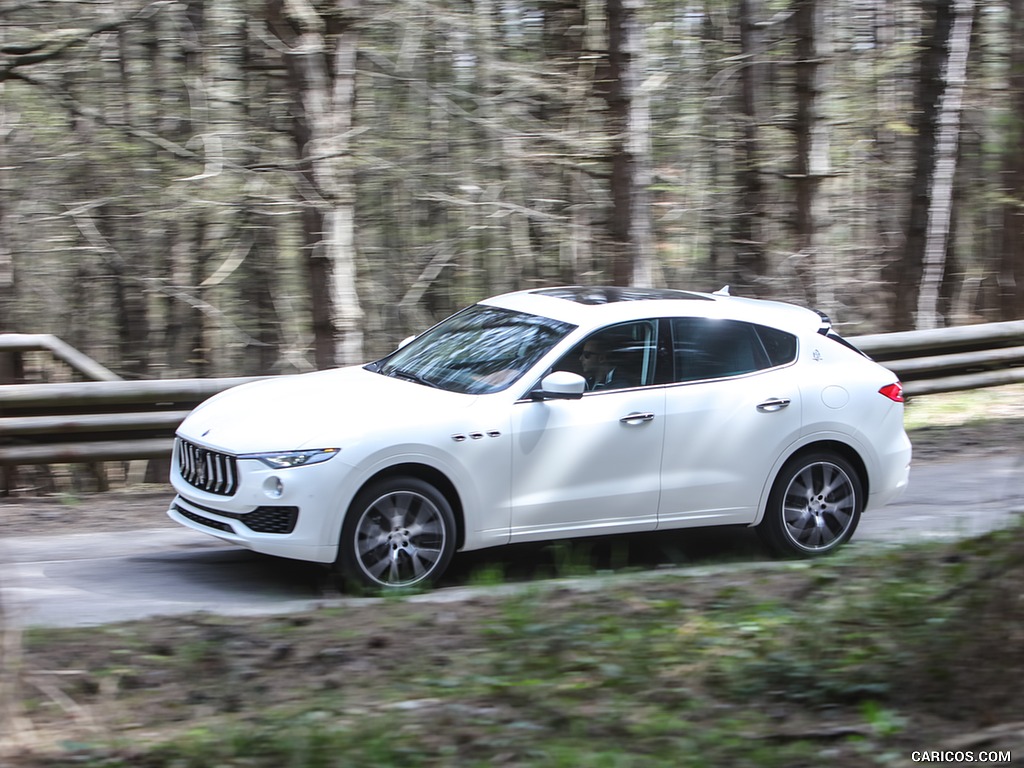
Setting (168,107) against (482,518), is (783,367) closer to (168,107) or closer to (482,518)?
(482,518)

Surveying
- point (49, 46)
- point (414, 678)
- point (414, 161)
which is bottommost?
point (414, 678)

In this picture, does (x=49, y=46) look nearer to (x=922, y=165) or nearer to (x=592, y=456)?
(x=592, y=456)

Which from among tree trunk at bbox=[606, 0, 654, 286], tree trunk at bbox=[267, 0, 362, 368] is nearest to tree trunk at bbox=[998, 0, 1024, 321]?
tree trunk at bbox=[606, 0, 654, 286]

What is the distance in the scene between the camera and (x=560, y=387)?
22.5ft

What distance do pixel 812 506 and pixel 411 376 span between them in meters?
2.73

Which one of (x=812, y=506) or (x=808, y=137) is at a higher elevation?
(x=808, y=137)

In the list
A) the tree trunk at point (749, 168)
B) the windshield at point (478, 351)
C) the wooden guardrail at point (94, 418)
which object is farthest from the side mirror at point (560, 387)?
the tree trunk at point (749, 168)

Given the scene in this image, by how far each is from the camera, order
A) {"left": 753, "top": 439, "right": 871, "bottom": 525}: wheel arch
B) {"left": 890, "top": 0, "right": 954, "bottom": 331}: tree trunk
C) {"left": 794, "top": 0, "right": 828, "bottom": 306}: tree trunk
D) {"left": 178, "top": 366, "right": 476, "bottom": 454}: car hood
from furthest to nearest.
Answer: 1. {"left": 890, "top": 0, "right": 954, "bottom": 331}: tree trunk
2. {"left": 794, "top": 0, "right": 828, "bottom": 306}: tree trunk
3. {"left": 753, "top": 439, "right": 871, "bottom": 525}: wheel arch
4. {"left": 178, "top": 366, "right": 476, "bottom": 454}: car hood

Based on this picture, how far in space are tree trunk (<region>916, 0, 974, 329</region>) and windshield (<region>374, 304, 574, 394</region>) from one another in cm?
903

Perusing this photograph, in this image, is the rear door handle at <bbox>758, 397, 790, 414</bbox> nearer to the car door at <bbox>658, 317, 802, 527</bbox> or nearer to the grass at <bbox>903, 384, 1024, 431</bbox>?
the car door at <bbox>658, 317, 802, 527</bbox>

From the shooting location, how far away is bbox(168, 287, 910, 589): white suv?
6500 mm

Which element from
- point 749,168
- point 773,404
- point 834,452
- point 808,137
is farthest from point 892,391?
point 749,168

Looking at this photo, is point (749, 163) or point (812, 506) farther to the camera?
point (749, 163)

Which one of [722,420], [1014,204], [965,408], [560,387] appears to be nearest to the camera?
[560,387]
